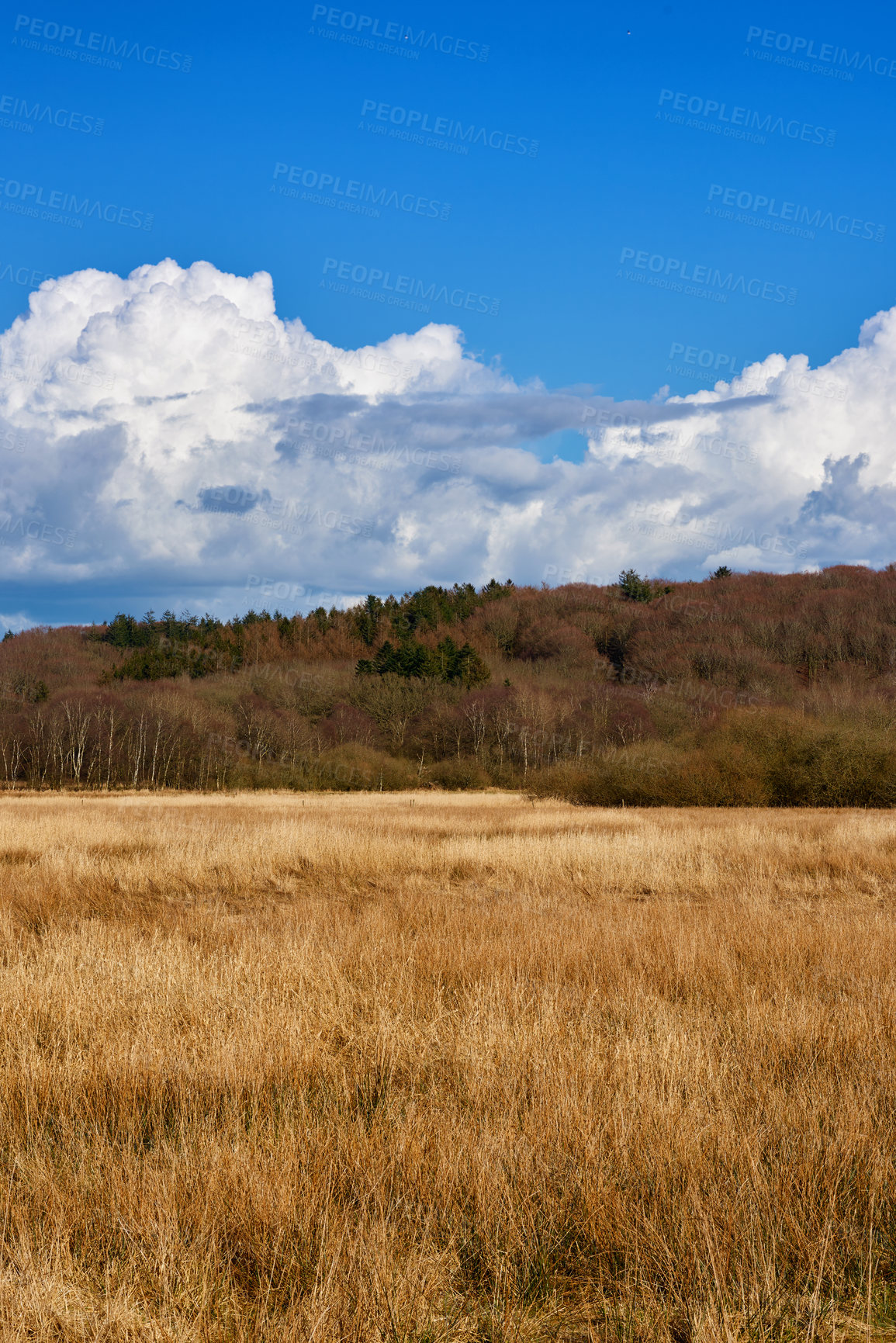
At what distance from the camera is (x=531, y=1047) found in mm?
5566

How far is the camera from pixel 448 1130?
438 centimetres

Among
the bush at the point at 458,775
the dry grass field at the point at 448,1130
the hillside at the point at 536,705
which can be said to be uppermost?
the hillside at the point at 536,705

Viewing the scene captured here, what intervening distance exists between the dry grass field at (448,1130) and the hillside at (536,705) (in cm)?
3284

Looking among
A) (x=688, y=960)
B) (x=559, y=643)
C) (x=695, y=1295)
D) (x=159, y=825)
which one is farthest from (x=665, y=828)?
(x=559, y=643)

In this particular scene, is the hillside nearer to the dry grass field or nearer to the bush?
the bush

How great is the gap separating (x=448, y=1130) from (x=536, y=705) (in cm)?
6990

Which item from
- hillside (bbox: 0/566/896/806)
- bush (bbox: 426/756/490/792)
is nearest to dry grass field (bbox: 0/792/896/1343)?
hillside (bbox: 0/566/896/806)

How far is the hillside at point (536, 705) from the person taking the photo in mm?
41281

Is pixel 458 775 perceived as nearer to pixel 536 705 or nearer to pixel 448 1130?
pixel 536 705

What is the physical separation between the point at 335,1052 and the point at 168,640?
110991mm

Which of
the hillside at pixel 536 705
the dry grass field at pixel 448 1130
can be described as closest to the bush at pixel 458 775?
the hillside at pixel 536 705

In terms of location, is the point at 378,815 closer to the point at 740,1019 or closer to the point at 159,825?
the point at 159,825

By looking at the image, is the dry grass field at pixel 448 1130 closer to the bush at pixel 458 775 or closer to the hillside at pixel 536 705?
the hillside at pixel 536 705

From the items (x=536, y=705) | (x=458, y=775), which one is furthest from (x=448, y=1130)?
(x=536, y=705)
